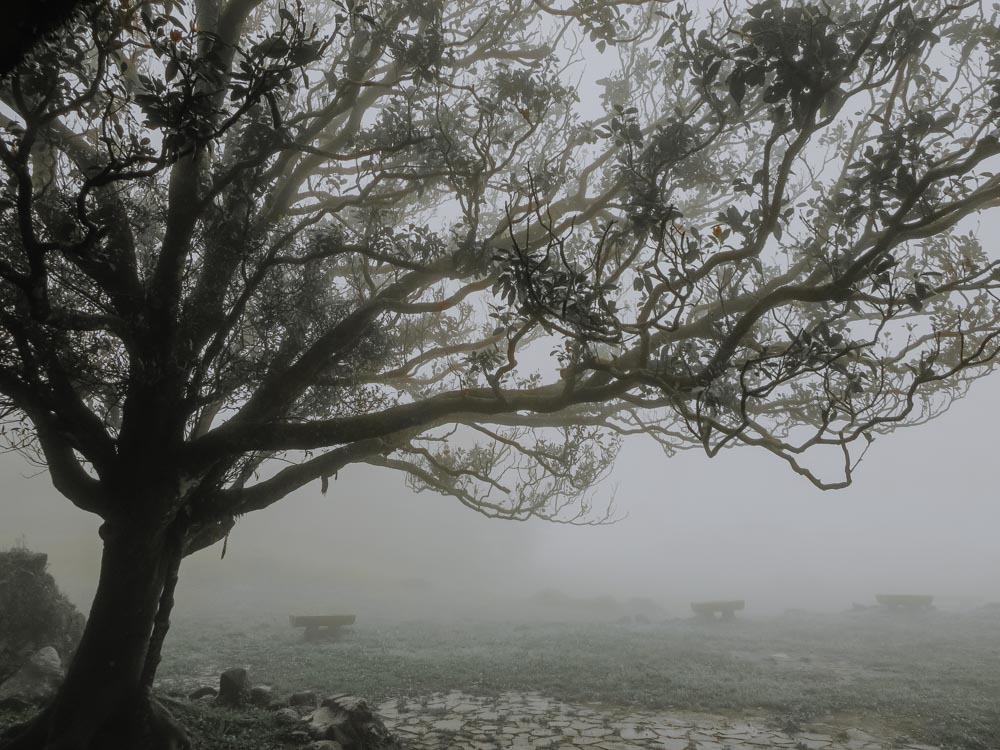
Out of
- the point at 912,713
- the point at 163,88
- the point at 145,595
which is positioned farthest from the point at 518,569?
the point at 163,88

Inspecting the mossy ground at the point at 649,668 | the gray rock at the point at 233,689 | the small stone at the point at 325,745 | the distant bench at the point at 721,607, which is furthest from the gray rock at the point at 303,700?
the distant bench at the point at 721,607

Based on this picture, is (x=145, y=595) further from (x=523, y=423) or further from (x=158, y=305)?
(x=523, y=423)

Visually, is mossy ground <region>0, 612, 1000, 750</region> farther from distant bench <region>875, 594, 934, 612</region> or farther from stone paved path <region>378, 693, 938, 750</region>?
distant bench <region>875, 594, 934, 612</region>

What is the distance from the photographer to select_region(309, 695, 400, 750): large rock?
22.1 ft

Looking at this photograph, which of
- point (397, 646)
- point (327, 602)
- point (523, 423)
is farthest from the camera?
Result: point (327, 602)

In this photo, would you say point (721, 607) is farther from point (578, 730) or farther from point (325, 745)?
point (325, 745)

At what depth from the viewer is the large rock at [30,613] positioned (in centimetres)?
952

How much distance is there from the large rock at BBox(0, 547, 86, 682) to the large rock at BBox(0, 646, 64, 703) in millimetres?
530

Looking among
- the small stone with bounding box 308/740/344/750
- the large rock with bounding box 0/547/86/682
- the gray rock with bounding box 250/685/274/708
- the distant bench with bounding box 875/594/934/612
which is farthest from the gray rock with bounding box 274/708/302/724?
the distant bench with bounding box 875/594/934/612

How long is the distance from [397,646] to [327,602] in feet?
48.0

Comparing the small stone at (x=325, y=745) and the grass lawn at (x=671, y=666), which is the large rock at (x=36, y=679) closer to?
the grass lawn at (x=671, y=666)

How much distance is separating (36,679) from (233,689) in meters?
2.65

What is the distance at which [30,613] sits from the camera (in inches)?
388

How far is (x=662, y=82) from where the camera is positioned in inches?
368
